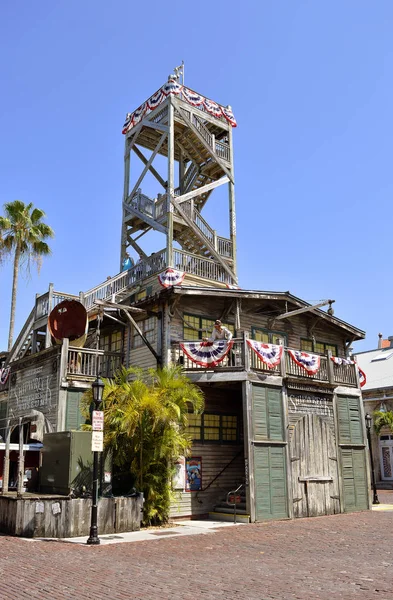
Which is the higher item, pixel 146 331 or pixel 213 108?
pixel 213 108

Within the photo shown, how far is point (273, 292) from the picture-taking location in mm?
20875

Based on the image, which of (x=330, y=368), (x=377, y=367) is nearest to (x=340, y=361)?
(x=330, y=368)

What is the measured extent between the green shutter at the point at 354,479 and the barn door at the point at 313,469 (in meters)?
0.56

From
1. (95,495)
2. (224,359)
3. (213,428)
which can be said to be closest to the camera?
(95,495)

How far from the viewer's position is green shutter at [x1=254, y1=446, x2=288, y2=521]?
55.9ft

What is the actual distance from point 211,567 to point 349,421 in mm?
12750

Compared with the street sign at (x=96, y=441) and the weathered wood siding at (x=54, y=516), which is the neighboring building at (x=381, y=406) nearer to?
the weathered wood siding at (x=54, y=516)

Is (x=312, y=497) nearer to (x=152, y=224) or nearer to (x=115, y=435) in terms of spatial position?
(x=115, y=435)

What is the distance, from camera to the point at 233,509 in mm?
17750

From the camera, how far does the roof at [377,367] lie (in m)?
37.9

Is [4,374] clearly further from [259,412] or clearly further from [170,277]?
[259,412]

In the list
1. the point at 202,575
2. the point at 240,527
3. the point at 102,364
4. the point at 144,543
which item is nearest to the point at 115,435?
the point at 144,543

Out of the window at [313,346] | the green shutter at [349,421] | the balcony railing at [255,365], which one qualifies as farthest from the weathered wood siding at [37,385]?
the green shutter at [349,421]

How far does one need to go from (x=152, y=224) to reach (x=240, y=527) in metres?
14.2
